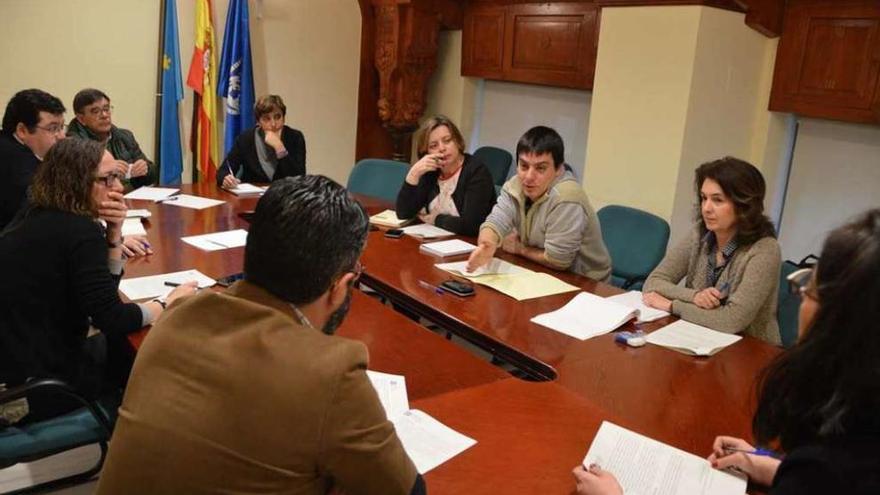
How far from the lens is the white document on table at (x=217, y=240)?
2709 millimetres

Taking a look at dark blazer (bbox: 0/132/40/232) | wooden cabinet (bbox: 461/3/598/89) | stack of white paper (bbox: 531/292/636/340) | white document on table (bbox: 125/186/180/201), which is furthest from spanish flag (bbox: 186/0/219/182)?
stack of white paper (bbox: 531/292/636/340)

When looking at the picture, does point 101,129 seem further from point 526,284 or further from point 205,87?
point 526,284

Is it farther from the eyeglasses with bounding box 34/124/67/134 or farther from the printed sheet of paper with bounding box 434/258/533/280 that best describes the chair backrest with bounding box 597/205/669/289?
the eyeglasses with bounding box 34/124/67/134

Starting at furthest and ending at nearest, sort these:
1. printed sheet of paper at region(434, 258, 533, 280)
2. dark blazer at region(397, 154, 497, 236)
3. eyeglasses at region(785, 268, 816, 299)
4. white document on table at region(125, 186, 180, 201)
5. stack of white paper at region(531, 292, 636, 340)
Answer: white document on table at region(125, 186, 180, 201), dark blazer at region(397, 154, 497, 236), printed sheet of paper at region(434, 258, 533, 280), stack of white paper at region(531, 292, 636, 340), eyeglasses at region(785, 268, 816, 299)

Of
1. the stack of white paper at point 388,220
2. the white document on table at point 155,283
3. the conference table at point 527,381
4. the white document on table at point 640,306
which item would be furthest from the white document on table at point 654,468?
the stack of white paper at point 388,220

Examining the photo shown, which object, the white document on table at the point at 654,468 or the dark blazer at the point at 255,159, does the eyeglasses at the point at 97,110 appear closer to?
the dark blazer at the point at 255,159

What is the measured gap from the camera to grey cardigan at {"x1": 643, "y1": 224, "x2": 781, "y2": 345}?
6.88ft

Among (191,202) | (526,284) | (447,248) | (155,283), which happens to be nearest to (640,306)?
(526,284)

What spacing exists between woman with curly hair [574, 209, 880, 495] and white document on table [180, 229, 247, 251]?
2.16m

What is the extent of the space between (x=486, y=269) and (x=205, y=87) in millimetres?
→ 3102

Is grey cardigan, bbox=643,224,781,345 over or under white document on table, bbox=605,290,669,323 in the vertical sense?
over

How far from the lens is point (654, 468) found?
52.1 inches

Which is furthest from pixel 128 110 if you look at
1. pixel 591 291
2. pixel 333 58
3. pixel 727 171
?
pixel 727 171

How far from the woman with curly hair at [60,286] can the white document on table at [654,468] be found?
4.15ft
